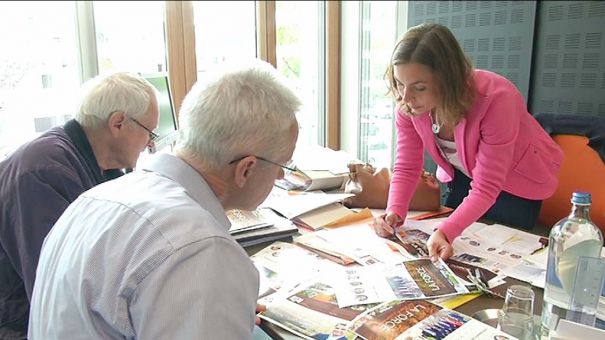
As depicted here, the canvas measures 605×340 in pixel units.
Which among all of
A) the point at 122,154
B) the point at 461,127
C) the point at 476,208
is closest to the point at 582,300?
the point at 476,208

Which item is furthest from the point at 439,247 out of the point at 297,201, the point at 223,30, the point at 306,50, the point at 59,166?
the point at 306,50

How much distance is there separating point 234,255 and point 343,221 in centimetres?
94

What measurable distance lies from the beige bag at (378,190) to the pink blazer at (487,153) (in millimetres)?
82

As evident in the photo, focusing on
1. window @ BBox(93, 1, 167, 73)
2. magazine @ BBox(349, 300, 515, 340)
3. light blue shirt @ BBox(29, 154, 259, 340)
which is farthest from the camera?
window @ BBox(93, 1, 167, 73)

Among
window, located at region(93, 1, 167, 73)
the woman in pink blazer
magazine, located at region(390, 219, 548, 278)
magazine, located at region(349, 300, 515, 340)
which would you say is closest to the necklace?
the woman in pink blazer

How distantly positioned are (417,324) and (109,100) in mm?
1059

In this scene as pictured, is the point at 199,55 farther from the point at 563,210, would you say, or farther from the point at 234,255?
the point at 234,255

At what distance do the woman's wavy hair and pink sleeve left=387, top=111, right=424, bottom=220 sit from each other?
8.8 inches

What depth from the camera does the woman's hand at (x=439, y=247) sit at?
1.29m

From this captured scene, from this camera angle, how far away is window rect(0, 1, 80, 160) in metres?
2.34

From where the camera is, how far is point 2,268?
1269 millimetres

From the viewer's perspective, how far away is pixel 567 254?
1.03 metres

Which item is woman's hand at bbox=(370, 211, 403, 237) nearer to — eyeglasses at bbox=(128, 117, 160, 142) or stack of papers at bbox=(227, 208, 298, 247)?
stack of papers at bbox=(227, 208, 298, 247)

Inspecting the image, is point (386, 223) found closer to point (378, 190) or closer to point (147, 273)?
point (378, 190)
